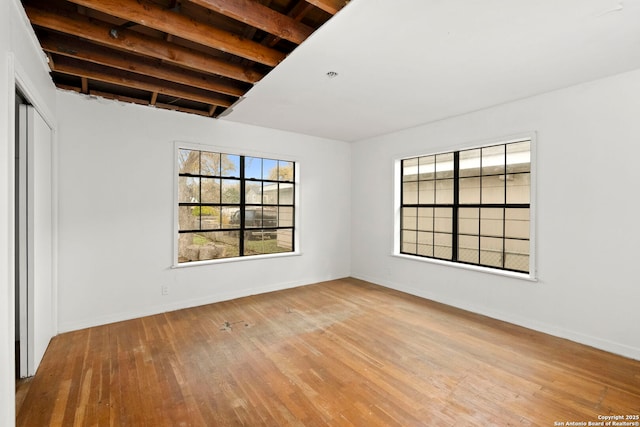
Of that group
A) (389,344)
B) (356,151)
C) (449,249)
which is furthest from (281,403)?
(356,151)

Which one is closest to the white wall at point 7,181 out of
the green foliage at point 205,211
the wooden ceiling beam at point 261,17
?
the wooden ceiling beam at point 261,17

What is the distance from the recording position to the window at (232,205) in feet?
14.0

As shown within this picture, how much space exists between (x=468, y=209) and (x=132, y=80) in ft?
15.6

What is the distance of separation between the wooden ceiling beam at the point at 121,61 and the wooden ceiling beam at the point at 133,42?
0.20 m

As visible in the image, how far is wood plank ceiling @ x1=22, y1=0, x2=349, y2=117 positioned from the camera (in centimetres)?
212

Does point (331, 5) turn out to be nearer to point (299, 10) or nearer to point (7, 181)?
point (299, 10)

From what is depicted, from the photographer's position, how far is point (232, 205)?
4.59 m

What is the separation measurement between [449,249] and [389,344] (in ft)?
7.10

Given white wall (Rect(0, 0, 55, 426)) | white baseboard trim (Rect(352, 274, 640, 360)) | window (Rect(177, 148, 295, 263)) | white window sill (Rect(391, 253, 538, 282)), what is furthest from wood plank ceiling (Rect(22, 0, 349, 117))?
white baseboard trim (Rect(352, 274, 640, 360))

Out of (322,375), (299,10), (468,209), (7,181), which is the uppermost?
(299,10)

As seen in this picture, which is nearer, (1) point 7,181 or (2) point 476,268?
(1) point 7,181

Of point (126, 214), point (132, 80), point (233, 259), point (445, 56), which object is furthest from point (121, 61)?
point (445, 56)

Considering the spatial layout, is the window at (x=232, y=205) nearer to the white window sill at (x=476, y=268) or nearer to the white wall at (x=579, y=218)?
the white window sill at (x=476, y=268)

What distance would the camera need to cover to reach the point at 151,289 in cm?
389
